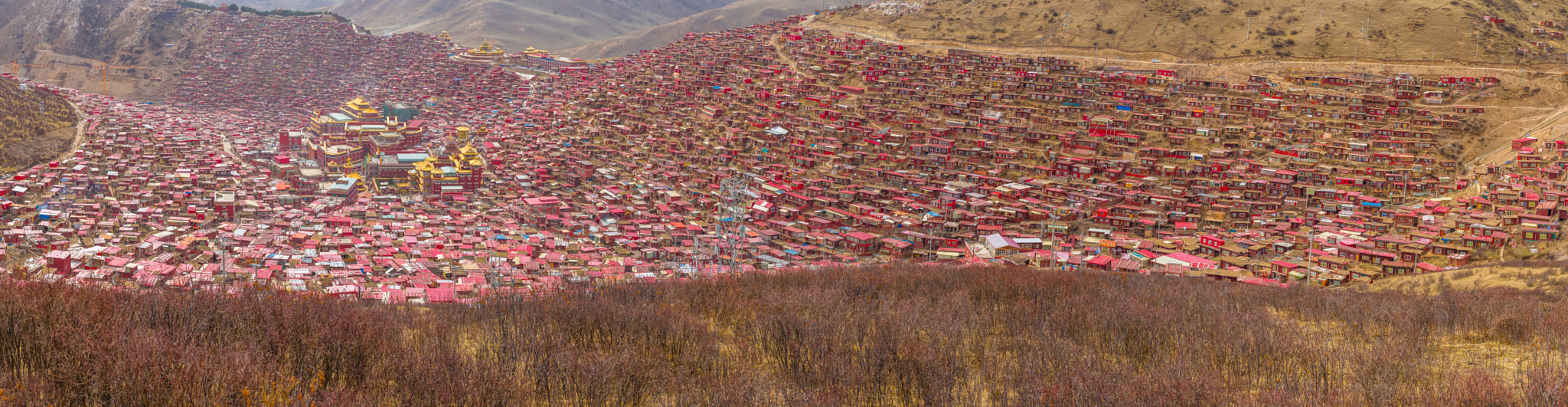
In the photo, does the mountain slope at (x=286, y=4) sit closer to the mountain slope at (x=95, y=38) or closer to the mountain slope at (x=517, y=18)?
the mountain slope at (x=517, y=18)

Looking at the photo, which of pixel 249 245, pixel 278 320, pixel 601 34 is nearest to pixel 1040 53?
pixel 249 245

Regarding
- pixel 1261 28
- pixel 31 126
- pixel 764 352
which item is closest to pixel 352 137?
pixel 31 126

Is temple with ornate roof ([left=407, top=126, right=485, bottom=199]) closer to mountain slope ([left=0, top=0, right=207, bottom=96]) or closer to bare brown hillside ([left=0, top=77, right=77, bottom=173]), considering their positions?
bare brown hillside ([left=0, top=77, right=77, bottom=173])

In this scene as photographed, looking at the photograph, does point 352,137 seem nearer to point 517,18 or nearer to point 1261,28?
point 1261,28

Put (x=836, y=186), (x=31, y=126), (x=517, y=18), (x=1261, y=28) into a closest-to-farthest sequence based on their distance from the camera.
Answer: (x=836, y=186) < (x=31, y=126) < (x=1261, y=28) < (x=517, y=18)

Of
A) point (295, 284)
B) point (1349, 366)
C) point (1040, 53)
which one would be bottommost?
point (295, 284)

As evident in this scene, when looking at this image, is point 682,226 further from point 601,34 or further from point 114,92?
point 601,34

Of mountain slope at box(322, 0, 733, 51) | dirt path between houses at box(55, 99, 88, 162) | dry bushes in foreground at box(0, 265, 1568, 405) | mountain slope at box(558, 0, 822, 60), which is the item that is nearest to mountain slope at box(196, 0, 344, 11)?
mountain slope at box(322, 0, 733, 51)
